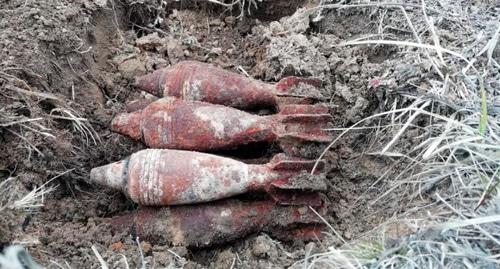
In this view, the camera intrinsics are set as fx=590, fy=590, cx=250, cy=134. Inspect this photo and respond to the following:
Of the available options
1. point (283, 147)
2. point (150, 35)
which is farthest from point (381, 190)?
point (150, 35)

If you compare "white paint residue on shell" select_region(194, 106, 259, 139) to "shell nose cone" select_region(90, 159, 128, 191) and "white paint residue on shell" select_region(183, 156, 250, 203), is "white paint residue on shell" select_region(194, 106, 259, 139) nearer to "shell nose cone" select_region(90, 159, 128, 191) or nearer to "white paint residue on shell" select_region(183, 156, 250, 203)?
"white paint residue on shell" select_region(183, 156, 250, 203)

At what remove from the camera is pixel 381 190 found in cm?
231

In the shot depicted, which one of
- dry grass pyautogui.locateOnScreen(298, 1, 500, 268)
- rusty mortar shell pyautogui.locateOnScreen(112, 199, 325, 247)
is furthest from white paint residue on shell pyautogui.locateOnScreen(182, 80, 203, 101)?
dry grass pyautogui.locateOnScreen(298, 1, 500, 268)

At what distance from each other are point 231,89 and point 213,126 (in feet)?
0.82

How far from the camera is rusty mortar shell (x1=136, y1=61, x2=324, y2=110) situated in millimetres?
2486

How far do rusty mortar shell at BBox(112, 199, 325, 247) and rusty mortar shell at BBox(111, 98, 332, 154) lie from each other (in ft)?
0.82

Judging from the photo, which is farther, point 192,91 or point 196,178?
point 192,91

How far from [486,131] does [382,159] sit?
0.43m

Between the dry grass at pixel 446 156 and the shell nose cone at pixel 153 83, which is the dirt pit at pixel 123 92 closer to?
the dry grass at pixel 446 156

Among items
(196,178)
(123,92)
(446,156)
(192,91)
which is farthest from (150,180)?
(446,156)

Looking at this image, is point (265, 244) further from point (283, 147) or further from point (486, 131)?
point (486, 131)

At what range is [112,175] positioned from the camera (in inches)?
89.2

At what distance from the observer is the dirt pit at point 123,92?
2.19 metres

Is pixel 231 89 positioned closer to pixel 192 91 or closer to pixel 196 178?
pixel 192 91
